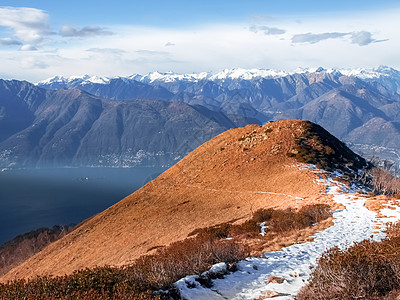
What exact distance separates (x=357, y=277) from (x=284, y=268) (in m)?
5.64

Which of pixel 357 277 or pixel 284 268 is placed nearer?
pixel 357 277

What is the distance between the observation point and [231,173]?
5109cm

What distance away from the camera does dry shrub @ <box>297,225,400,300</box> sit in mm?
9227

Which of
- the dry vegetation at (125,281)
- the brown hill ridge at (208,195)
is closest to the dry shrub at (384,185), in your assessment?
the brown hill ridge at (208,195)

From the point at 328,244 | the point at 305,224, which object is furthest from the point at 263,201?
the point at 328,244

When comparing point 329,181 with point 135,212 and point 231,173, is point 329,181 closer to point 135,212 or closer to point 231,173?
point 231,173

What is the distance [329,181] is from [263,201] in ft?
31.0

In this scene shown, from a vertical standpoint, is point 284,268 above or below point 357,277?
below

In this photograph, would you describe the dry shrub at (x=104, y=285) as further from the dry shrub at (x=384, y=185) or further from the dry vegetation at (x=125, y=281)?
the dry shrub at (x=384, y=185)

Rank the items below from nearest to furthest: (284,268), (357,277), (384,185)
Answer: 1. (357,277)
2. (284,268)
3. (384,185)

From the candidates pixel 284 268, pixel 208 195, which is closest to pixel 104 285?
pixel 284 268

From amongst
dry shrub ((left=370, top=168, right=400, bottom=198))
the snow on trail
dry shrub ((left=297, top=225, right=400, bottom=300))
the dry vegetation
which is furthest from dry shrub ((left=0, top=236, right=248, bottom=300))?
dry shrub ((left=370, top=168, right=400, bottom=198))

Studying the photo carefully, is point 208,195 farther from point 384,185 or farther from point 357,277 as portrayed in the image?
point 357,277

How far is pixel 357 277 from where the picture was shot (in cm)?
959
